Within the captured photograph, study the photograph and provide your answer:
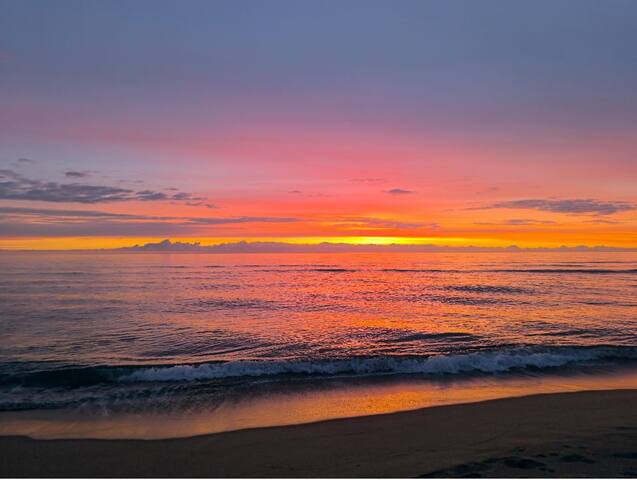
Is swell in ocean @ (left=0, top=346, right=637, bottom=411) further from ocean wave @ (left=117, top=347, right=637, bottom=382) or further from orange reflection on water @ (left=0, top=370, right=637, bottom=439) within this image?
orange reflection on water @ (left=0, top=370, right=637, bottom=439)

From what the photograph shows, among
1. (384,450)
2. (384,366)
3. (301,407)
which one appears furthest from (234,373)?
(384,450)

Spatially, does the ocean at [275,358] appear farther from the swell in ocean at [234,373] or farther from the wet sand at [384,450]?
the wet sand at [384,450]

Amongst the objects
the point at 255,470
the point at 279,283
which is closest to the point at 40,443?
the point at 255,470

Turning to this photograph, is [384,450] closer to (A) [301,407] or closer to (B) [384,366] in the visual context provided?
(A) [301,407]

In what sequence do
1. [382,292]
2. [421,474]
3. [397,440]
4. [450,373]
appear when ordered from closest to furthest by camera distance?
[421,474]
[397,440]
[450,373]
[382,292]

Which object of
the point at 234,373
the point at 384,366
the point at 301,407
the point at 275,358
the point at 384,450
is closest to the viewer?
the point at 384,450

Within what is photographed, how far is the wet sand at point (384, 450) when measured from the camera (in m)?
6.87

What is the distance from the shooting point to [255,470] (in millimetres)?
7031

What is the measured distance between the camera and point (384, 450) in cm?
775

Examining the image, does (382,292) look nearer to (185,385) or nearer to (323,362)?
(323,362)

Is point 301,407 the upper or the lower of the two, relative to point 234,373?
upper

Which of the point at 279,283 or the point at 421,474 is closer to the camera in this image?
the point at 421,474

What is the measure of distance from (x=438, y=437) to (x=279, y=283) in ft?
124

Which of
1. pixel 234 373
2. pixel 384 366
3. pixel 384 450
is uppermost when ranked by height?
pixel 384 450
